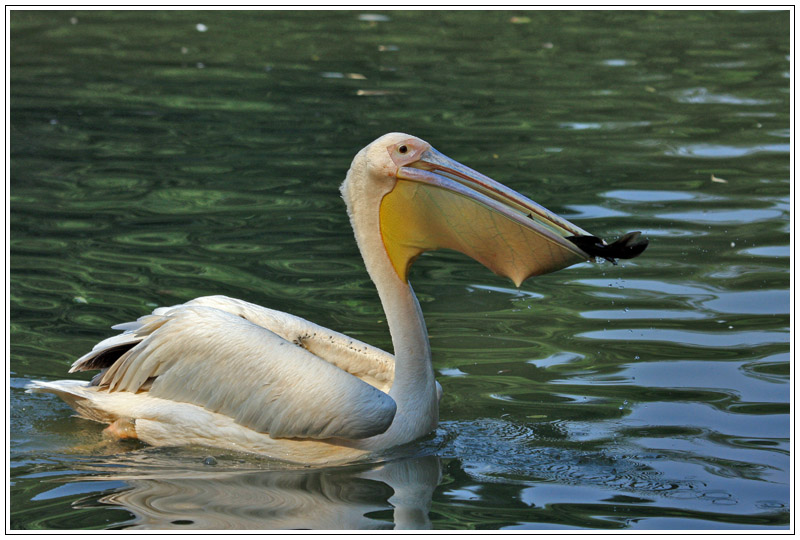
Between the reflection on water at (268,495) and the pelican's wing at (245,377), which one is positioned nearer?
the reflection on water at (268,495)

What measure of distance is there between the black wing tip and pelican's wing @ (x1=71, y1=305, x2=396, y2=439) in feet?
3.18

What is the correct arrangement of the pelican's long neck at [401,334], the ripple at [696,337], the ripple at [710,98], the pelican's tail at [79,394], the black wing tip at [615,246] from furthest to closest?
1. the ripple at [710,98]
2. the ripple at [696,337]
3. the pelican's tail at [79,394]
4. the pelican's long neck at [401,334]
5. the black wing tip at [615,246]

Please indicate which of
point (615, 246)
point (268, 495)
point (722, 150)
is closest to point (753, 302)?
point (615, 246)

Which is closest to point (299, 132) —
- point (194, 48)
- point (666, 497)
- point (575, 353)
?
point (194, 48)

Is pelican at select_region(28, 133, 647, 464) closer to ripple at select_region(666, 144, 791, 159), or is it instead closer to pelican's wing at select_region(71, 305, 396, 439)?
pelican's wing at select_region(71, 305, 396, 439)

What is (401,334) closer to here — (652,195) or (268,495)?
(268,495)

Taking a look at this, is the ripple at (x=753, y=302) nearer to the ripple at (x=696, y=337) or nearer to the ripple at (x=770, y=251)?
the ripple at (x=696, y=337)

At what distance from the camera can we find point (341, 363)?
5.08 m

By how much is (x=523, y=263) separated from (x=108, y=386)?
6.06 ft

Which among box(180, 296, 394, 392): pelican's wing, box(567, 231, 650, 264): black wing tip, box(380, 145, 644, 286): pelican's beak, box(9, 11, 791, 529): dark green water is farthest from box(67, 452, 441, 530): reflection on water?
box(567, 231, 650, 264): black wing tip

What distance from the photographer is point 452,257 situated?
7.38 m

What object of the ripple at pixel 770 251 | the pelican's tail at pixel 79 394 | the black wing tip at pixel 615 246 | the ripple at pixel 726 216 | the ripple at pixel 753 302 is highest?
the black wing tip at pixel 615 246

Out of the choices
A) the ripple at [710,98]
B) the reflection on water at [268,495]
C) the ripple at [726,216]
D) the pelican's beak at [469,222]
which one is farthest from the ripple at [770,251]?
the ripple at [710,98]

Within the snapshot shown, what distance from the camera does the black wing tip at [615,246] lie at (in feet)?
14.2
